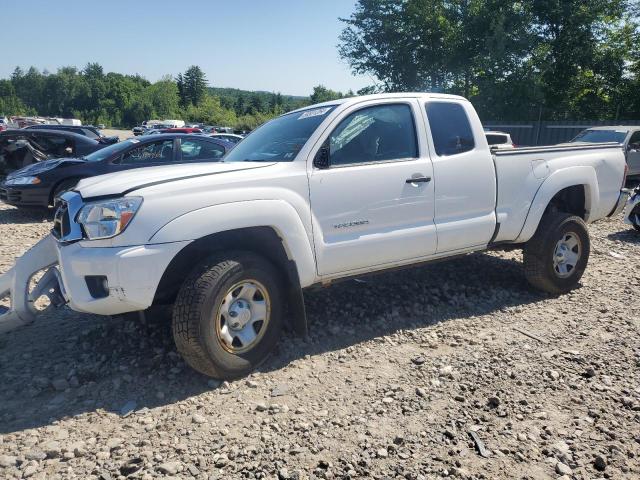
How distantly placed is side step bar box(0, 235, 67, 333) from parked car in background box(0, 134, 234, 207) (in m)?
5.08

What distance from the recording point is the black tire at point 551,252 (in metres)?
4.93

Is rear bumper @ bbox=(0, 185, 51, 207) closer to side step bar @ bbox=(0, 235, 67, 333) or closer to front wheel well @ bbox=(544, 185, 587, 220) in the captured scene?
side step bar @ bbox=(0, 235, 67, 333)

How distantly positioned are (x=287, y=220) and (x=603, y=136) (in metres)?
12.8

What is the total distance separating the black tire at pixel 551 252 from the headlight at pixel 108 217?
12.4 ft

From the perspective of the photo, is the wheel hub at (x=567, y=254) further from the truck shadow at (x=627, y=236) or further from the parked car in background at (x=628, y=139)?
the parked car in background at (x=628, y=139)

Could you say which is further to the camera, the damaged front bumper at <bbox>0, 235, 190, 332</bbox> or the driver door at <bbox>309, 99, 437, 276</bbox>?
the driver door at <bbox>309, 99, 437, 276</bbox>

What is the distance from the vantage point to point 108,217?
3.04 metres

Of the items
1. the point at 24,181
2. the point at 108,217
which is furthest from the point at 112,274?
the point at 24,181

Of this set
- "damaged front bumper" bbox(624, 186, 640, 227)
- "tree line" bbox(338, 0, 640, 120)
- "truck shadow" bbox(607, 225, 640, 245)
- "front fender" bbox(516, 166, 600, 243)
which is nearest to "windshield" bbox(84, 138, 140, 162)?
"front fender" bbox(516, 166, 600, 243)

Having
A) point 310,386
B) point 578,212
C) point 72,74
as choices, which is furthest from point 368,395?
point 72,74

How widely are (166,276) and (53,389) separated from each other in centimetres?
104

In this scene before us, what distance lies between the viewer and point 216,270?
3.23 meters

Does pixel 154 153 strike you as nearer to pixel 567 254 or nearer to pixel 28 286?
pixel 28 286

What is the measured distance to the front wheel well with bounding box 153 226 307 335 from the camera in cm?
337
